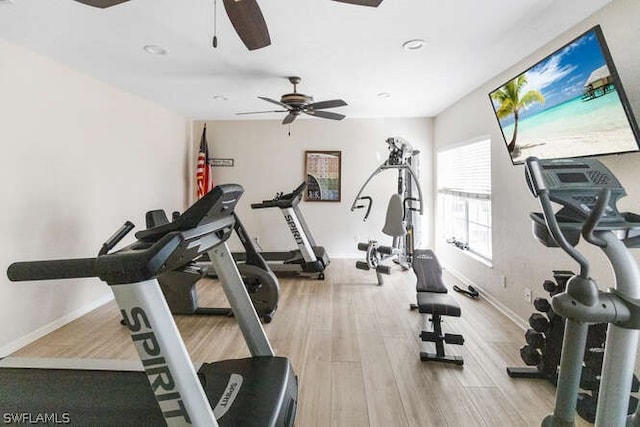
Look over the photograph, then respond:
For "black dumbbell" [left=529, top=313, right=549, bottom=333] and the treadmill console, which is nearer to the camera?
the treadmill console

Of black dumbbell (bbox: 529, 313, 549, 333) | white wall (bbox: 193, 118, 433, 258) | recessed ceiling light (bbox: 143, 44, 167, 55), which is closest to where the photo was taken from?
black dumbbell (bbox: 529, 313, 549, 333)

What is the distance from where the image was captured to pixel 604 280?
2043mm

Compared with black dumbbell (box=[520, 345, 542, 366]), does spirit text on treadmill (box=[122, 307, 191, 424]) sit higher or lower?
higher

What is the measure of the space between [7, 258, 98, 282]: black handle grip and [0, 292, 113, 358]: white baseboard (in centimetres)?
242

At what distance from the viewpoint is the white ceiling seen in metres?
2.06

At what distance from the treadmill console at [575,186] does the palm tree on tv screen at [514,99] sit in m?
1.33

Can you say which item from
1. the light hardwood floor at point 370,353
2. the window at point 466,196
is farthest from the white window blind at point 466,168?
the light hardwood floor at point 370,353

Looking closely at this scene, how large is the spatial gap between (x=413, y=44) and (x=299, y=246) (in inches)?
108

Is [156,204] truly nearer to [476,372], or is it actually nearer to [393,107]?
[393,107]

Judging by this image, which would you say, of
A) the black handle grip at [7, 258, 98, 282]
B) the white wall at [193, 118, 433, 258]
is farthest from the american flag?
the black handle grip at [7, 258, 98, 282]

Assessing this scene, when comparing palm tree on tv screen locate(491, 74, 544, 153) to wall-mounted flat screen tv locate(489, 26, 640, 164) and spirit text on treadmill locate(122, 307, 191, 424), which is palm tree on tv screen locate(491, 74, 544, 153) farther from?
spirit text on treadmill locate(122, 307, 191, 424)

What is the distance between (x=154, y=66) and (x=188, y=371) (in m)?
3.15

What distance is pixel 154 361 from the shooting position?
2.99 ft

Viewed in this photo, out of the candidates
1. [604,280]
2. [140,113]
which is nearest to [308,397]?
[604,280]
